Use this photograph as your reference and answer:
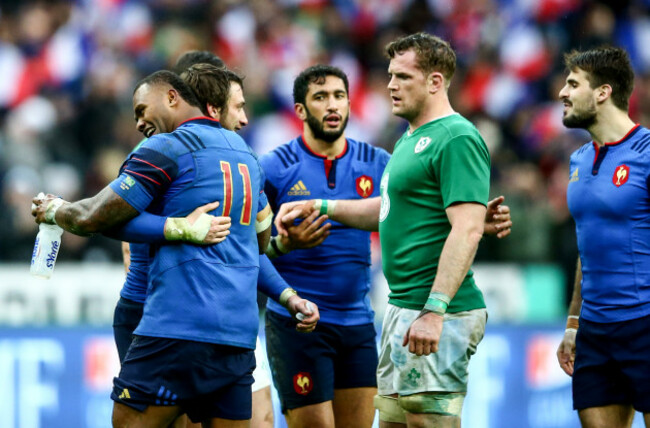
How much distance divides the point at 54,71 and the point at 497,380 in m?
6.86

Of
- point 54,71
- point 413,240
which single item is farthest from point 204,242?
point 54,71

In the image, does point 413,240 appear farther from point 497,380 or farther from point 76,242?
point 76,242

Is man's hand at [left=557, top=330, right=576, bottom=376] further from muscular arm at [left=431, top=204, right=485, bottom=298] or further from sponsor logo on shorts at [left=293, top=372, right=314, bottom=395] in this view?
sponsor logo on shorts at [left=293, top=372, right=314, bottom=395]

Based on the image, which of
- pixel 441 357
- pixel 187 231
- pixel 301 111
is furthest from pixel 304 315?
pixel 301 111

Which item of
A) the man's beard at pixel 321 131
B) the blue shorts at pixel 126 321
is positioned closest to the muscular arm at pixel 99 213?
the blue shorts at pixel 126 321

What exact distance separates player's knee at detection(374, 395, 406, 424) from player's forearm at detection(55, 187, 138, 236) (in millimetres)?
1805

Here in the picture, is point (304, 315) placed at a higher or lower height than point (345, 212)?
lower

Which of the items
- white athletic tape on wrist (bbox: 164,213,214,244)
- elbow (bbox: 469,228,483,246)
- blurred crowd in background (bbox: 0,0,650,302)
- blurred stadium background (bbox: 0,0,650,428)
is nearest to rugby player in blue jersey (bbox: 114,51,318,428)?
white athletic tape on wrist (bbox: 164,213,214,244)

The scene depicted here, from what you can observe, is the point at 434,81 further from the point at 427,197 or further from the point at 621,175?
the point at 621,175

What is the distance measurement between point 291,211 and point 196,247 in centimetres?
146

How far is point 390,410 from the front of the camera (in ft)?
17.6

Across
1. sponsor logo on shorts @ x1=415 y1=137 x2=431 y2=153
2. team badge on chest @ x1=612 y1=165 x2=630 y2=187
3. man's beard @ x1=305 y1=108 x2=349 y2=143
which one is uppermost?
man's beard @ x1=305 y1=108 x2=349 y2=143

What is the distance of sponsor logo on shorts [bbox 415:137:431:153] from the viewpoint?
→ 504 cm

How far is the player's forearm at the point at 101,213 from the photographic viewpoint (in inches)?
179
